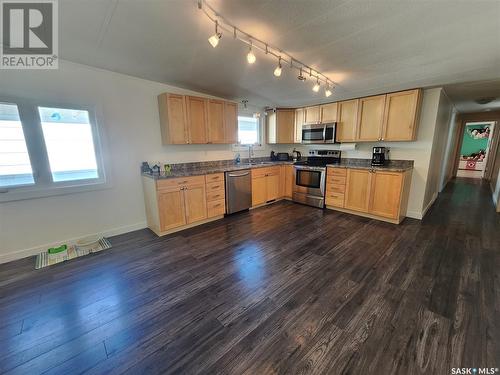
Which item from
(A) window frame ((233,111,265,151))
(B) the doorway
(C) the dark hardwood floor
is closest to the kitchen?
(C) the dark hardwood floor

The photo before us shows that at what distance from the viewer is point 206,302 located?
1861 mm

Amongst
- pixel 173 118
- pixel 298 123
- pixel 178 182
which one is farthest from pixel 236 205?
pixel 298 123

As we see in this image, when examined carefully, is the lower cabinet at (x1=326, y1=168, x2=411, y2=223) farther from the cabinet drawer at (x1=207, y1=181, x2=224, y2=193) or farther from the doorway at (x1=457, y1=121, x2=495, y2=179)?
the doorway at (x1=457, y1=121, x2=495, y2=179)

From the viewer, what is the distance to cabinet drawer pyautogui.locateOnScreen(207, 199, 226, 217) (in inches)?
147

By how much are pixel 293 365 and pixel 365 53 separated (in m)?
3.05

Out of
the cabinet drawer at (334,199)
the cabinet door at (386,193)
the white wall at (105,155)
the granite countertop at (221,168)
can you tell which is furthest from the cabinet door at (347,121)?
the white wall at (105,155)

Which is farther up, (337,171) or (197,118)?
(197,118)

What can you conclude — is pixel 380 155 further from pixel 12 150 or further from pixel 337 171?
pixel 12 150

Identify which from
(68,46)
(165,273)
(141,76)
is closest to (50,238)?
(165,273)

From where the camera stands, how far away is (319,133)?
4684 millimetres

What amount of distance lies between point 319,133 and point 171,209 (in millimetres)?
3598

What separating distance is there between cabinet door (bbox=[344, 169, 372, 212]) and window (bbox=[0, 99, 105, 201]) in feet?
14.3

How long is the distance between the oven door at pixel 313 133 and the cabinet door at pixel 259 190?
4.86 ft

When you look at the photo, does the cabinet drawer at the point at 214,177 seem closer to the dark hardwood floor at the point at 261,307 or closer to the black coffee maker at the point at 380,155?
the dark hardwood floor at the point at 261,307
